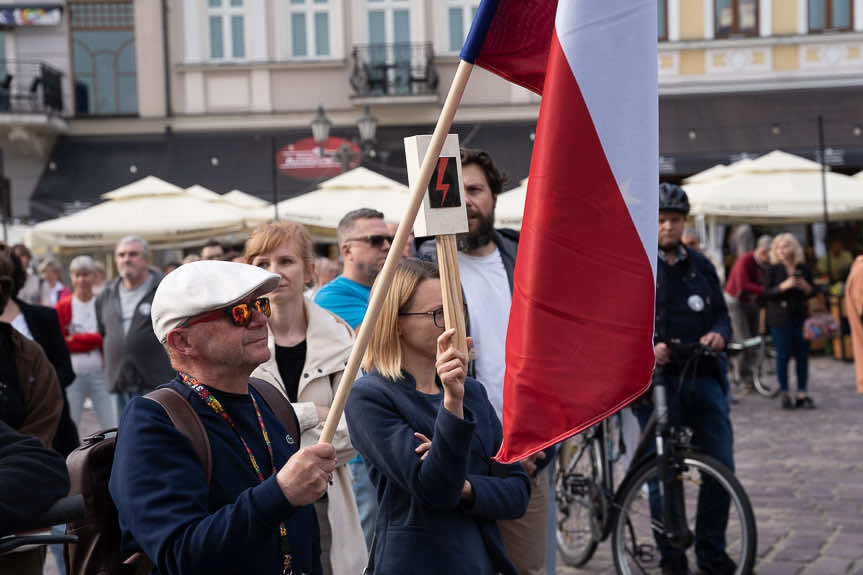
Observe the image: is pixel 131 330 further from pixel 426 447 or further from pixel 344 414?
pixel 426 447

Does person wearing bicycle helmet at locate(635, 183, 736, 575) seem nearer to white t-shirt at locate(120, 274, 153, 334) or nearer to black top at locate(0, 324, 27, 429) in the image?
black top at locate(0, 324, 27, 429)

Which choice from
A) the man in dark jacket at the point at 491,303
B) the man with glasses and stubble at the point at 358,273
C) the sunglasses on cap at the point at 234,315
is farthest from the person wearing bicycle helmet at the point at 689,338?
the sunglasses on cap at the point at 234,315

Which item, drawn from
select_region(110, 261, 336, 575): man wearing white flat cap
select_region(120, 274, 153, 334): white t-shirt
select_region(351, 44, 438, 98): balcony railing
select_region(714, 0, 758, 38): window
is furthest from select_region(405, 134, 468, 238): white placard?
select_region(714, 0, 758, 38): window

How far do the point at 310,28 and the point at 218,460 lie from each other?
21877mm

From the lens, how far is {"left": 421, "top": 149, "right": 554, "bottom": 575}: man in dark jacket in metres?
4.07

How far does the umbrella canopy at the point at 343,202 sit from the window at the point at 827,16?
11.5 meters

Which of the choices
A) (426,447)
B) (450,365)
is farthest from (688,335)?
(450,365)

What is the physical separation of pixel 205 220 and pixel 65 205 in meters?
8.68

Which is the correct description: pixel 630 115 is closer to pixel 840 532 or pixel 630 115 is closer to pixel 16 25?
pixel 840 532

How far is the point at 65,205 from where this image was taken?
844 inches

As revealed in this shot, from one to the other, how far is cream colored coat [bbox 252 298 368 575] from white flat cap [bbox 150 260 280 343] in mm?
1195

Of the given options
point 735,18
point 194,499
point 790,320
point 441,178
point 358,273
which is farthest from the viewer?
point 735,18

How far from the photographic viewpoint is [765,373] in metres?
14.3

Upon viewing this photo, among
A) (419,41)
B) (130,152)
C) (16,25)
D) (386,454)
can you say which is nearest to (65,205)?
(130,152)
